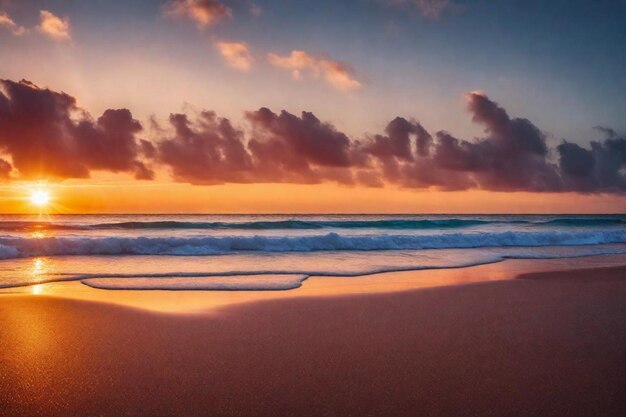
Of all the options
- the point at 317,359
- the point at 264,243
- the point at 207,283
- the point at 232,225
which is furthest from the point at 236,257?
the point at 232,225

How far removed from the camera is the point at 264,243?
15.7 meters

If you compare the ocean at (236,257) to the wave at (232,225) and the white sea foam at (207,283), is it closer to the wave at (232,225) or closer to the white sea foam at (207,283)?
the white sea foam at (207,283)

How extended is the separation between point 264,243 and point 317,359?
1215 centimetres

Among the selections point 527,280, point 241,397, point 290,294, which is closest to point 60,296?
point 290,294

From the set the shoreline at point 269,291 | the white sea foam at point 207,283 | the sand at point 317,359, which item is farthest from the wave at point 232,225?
the sand at point 317,359

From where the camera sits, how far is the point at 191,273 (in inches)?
345

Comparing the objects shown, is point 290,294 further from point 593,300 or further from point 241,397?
point 593,300

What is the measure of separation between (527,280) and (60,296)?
25.9 ft

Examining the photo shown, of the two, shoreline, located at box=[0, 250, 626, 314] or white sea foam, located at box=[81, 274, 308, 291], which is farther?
white sea foam, located at box=[81, 274, 308, 291]

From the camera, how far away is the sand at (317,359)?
2889 millimetres

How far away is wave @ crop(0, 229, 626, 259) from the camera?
13.4m

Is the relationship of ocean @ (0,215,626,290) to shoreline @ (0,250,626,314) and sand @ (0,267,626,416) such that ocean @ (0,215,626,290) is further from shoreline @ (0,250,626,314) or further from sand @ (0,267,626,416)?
sand @ (0,267,626,416)

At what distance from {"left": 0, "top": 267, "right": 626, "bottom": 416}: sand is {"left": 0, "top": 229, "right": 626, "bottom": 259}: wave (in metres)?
7.98

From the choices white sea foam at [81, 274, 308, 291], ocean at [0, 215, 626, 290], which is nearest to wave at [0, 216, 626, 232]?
ocean at [0, 215, 626, 290]
